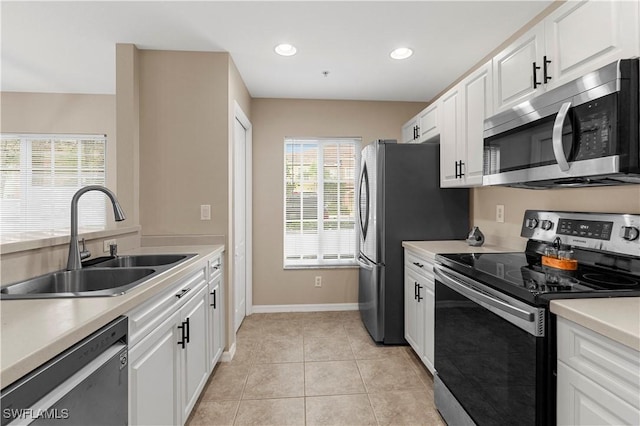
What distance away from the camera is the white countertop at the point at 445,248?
7.02 feet

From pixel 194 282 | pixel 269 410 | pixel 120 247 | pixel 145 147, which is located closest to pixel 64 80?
pixel 145 147

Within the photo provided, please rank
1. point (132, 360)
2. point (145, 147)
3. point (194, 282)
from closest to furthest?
point (132, 360) < point (194, 282) < point (145, 147)

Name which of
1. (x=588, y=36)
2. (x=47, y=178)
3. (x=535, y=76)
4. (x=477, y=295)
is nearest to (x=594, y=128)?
(x=588, y=36)

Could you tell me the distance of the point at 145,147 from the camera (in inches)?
94.6

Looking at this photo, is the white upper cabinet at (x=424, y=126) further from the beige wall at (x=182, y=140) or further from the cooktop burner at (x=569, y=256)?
the beige wall at (x=182, y=140)

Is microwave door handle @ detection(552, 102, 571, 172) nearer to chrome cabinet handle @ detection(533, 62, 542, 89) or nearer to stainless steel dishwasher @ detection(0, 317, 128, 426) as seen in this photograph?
chrome cabinet handle @ detection(533, 62, 542, 89)

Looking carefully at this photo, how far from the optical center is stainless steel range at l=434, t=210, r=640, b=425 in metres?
1.08

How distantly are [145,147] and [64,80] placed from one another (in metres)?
1.71

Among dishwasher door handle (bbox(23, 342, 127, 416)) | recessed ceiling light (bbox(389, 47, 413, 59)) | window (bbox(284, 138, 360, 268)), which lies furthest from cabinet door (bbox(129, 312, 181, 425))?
recessed ceiling light (bbox(389, 47, 413, 59))

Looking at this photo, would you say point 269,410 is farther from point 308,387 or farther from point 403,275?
point 403,275

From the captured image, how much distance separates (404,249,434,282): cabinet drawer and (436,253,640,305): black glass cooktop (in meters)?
0.38

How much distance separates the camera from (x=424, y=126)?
2.96m

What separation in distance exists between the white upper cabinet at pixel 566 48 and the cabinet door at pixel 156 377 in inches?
86.0

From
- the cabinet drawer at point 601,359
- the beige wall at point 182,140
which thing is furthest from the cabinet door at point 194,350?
the cabinet drawer at point 601,359
